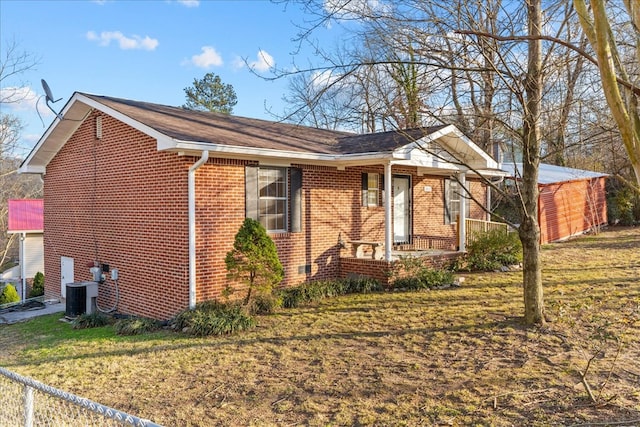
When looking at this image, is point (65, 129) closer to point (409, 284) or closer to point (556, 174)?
point (409, 284)

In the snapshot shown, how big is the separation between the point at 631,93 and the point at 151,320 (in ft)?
29.1

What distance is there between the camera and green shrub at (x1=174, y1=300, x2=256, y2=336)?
8.24 meters

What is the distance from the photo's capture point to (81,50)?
59.6 feet

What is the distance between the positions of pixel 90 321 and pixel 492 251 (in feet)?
35.7

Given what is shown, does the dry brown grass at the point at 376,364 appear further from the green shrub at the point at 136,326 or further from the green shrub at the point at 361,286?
the green shrub at the point at 361,286

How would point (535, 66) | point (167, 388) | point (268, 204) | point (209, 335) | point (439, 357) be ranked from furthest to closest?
point (268, 204)
point (209, 335)
point (535, 66)
point (439, 357)
point (167, 388)

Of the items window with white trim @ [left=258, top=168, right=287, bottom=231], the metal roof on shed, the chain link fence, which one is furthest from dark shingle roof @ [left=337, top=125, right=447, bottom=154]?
the metal roof on shed

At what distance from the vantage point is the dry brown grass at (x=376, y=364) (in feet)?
16.1

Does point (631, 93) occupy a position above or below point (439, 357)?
above

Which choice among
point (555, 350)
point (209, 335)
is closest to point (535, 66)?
point (555, 350)

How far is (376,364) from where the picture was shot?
6395mm

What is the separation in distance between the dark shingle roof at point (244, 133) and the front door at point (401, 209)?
193 centimetres

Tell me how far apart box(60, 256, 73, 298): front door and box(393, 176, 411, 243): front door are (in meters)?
8.98

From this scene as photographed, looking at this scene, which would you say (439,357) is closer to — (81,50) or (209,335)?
(209,335)
